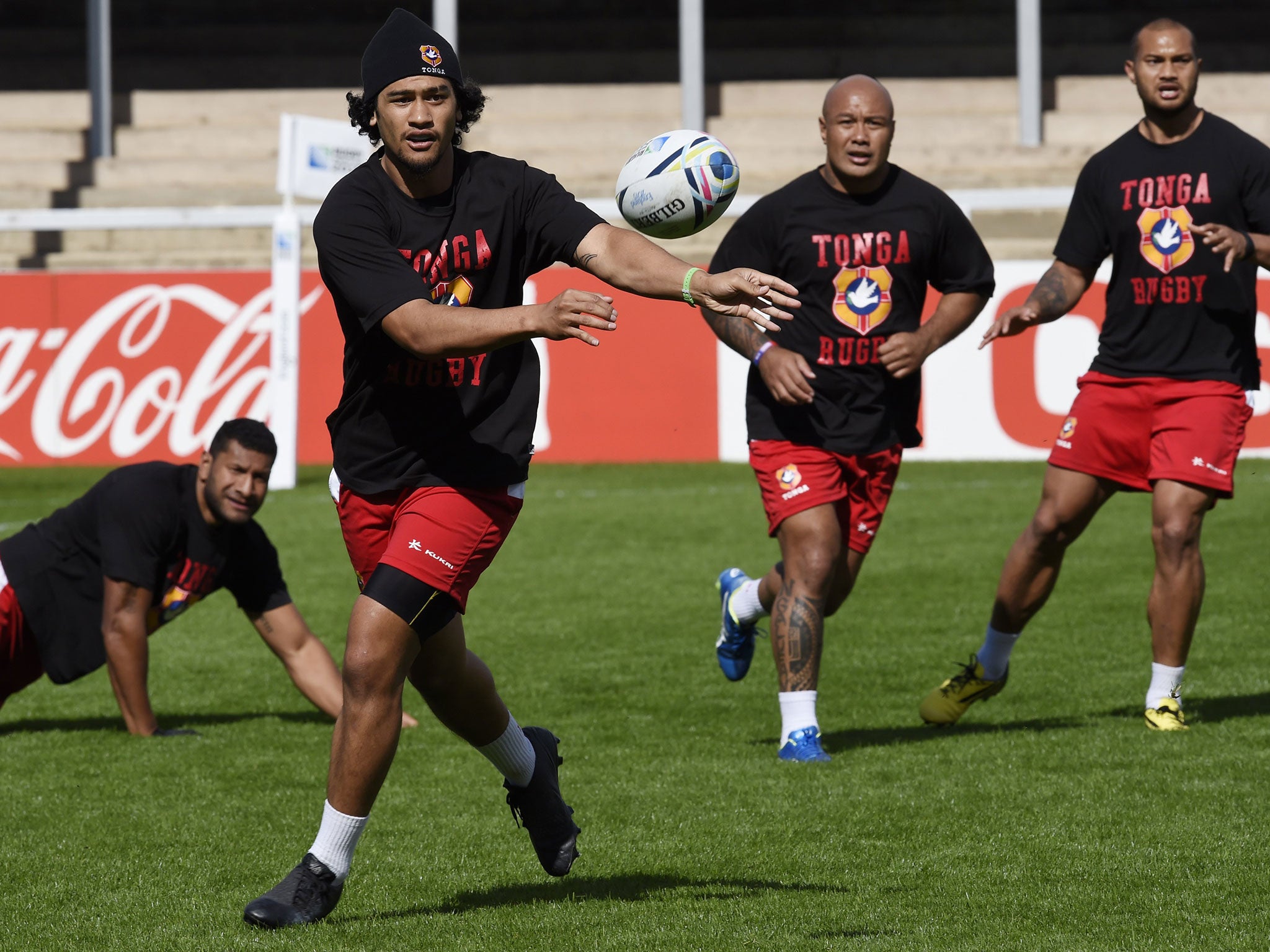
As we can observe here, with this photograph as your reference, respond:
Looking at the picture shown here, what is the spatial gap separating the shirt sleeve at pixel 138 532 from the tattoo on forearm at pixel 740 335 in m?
2.25

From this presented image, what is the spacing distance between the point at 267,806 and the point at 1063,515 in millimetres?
3077

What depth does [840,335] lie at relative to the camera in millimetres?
6605

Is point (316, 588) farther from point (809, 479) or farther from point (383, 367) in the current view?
point (383, 367)

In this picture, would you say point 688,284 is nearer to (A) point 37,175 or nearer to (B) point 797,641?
(B) point 797,641

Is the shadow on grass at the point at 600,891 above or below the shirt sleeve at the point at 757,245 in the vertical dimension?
below

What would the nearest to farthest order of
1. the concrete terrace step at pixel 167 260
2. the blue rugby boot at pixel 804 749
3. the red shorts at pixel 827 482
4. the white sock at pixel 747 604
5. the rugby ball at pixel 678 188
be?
the rugby ball at pixel 678 188, the blue rugby boot at pixel 804 749, the red shorts at pixel 827 482, the white sock at pixel 747 604, the concrete terrace step at pixel 167 260

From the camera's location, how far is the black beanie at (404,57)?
4398 mm

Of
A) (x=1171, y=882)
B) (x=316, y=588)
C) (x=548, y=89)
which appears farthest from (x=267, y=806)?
(x=548, y=89)

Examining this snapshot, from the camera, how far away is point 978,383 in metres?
16.1

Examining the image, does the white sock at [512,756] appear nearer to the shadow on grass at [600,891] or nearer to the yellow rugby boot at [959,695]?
the shadow on grass at [600,891]

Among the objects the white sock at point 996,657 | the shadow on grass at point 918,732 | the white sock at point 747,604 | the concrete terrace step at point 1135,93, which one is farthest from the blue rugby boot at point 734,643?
the concrete terrace step at point 1135,93

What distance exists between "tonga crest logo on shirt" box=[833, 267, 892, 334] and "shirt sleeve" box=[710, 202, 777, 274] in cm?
26

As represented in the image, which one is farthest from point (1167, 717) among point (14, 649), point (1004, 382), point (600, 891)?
point (1004, 382)

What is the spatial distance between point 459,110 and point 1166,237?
9.95 ft
